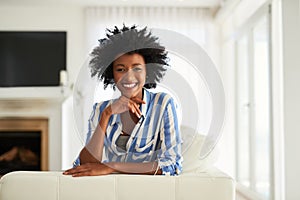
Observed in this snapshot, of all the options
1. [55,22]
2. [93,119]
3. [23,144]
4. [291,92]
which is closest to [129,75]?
[93,119]

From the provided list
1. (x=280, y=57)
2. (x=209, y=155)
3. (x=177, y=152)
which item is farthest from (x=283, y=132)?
(x=177, y=152)

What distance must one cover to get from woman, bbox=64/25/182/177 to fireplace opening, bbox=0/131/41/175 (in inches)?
146

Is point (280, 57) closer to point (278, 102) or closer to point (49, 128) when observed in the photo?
point (278, 102)

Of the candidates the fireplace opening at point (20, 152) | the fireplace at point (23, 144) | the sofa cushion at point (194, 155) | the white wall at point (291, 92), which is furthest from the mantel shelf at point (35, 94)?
the sofa cushion at point (194, 155)

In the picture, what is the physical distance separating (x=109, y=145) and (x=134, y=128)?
0.12 metres

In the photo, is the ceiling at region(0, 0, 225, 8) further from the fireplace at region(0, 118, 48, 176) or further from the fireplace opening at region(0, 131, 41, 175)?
the fireplace opening at region(0, 131, 41, 175)

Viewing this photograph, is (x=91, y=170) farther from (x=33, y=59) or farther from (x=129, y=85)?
(x=33, y=59)

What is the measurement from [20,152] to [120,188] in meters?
3.98

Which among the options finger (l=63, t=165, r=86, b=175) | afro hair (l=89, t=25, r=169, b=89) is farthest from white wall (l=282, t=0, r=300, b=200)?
finger (l=63, t=165, r=86, b=175)

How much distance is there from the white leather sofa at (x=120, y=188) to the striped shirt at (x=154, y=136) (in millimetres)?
68

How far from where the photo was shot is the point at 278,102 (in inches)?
153

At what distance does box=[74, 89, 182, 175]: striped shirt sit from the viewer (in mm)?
1679

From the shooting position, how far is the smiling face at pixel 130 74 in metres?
1.68

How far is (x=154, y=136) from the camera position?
1694 millimetres
